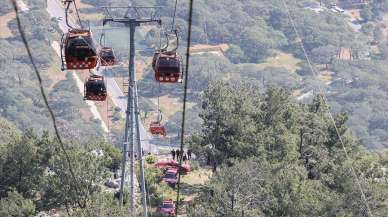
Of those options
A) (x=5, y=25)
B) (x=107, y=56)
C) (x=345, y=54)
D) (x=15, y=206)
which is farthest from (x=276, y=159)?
(x=345, y=54)

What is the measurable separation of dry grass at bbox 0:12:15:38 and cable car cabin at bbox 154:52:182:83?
6233 inches

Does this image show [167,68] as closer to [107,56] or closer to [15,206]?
[107,56]

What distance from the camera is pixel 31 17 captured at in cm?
19050

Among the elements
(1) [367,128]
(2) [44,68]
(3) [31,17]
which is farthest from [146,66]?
(1) [367,128]

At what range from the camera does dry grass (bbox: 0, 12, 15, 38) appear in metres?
183

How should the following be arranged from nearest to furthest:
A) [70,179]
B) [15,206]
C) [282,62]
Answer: [15,206] → [70,179] → [282,62]

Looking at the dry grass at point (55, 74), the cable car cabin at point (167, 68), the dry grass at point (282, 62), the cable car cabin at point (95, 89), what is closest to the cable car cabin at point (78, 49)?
the cable car cabin at point (167, 68)

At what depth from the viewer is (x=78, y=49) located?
2477cm

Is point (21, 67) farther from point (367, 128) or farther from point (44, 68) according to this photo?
point (367, 128)

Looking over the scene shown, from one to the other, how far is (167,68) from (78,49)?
159 inches

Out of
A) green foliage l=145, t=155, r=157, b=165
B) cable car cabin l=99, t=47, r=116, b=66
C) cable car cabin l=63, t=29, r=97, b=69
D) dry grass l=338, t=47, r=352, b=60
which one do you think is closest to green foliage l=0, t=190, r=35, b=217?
cable car cabin l=99, t=47, r=116, b=66

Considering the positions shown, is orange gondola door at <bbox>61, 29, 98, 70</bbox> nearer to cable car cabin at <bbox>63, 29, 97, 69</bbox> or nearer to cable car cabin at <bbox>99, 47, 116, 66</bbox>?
cable car cabin at <bbox>63, 29, 97, 69</bbox>

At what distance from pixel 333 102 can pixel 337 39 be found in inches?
1651

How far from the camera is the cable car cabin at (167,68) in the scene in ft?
91.7
